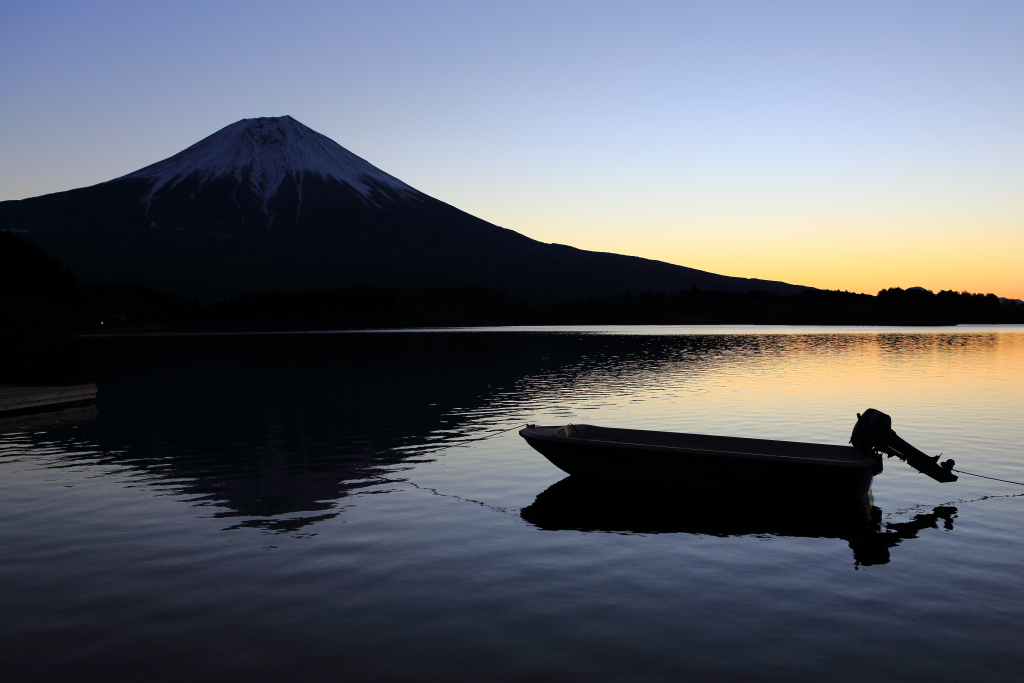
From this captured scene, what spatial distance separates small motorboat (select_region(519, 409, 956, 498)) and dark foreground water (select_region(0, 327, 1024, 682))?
20.5 inches

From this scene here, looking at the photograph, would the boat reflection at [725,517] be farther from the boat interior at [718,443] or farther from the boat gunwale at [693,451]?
the boat interior at [718,443]

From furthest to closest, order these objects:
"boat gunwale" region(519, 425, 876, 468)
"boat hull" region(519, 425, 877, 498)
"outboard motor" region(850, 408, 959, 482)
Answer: "outboard motor" region(850, 408, 959, 482) < "boat hull" region(519, 425, 877, 498) < "boat gunwale" region(519, 425, 876, 468)

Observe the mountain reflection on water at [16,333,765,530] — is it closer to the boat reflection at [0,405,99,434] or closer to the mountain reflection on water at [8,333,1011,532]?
the mountain reflection on water at [8,333,1011,532]

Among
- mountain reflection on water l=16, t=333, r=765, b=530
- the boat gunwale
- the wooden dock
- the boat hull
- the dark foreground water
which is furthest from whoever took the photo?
the wooden dock

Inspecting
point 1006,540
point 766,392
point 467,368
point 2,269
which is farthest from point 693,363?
point 2,269

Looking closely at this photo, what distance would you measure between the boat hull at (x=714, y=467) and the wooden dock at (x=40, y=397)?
89.2 feet

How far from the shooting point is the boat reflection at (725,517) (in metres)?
14.9

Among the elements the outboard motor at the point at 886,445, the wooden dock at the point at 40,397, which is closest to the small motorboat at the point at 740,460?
the outboard motor at the point at 886,445

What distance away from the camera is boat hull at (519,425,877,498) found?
54.1 feet

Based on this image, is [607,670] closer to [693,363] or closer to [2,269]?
[693,363]

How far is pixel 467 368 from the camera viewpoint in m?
64.4

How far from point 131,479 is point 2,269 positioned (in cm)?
16947

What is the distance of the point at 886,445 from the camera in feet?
56.9

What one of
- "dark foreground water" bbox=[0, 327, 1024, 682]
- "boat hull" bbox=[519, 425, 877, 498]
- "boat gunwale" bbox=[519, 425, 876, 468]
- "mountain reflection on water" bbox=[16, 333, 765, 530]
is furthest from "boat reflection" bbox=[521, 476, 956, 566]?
"mountain reflection on water" bbox=[16, 333, 765, 530]
